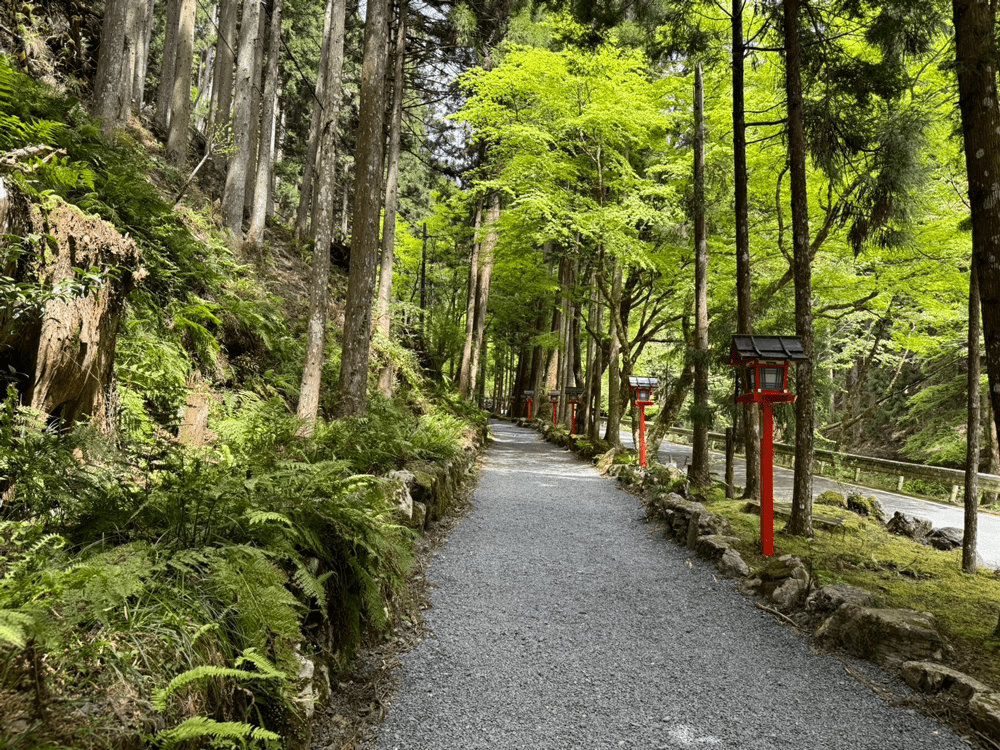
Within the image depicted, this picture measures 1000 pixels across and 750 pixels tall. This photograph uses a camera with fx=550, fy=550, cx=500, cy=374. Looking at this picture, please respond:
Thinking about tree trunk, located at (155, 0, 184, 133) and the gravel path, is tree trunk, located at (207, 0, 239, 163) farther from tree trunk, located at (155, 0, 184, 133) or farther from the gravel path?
the gravel path

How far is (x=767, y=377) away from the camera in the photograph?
5863 millimetres

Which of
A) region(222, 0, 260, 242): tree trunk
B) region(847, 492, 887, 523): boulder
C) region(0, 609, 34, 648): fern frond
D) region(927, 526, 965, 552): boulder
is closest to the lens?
region(0, 609, 34, 648): fern frond

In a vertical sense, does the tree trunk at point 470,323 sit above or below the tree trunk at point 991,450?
above

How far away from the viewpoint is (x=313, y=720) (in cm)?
260

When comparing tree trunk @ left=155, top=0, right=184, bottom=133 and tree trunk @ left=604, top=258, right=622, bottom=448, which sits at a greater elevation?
tree trunk @ left=155, top=0, right=184, bottom=133

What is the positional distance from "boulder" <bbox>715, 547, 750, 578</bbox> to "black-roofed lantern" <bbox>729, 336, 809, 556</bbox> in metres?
0.40

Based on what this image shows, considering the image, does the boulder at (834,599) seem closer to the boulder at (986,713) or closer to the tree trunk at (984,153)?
the boulder at (986,713)

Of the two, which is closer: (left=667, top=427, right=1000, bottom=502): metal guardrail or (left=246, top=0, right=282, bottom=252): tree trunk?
(left=246, top=0, right=282, bottom=252): tree trunk

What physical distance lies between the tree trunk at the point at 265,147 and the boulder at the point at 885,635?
39.7ft

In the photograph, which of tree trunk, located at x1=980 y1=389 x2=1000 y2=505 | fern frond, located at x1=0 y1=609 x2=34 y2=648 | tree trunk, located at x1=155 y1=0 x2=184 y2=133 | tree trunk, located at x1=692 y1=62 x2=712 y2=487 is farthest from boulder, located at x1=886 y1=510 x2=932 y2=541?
tree trunk, located at x1=155 y1=0 x2=184 y2=133

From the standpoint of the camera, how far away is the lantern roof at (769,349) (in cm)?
583

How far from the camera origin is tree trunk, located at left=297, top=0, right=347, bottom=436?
24.2 feet

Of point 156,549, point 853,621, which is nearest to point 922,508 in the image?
point 853,621

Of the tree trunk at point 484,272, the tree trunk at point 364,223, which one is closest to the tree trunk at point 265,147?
the tree trunk at point 364,223
